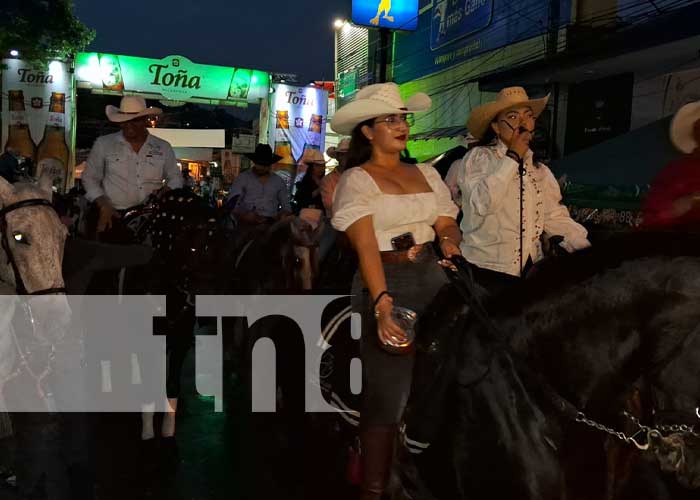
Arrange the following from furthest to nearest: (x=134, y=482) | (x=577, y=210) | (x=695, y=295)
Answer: (x=577, y=210) < (x=134, y=482) < (x=695, y=295)

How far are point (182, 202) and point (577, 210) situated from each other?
6.05 m

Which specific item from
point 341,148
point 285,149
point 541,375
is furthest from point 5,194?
point 285,149

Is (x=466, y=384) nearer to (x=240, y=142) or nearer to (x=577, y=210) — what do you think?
(x=577, y=210)

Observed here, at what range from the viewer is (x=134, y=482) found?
4.83m

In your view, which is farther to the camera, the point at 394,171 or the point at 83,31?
the point at 83,31

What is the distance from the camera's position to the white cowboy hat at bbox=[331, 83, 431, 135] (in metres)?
3.08

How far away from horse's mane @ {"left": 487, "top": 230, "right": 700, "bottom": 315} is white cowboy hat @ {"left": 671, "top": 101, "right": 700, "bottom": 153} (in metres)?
2.01

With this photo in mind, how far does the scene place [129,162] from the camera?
621 centimetres

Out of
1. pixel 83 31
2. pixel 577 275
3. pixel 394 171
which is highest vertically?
pixel 83 31

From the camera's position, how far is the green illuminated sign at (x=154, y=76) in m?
19.5

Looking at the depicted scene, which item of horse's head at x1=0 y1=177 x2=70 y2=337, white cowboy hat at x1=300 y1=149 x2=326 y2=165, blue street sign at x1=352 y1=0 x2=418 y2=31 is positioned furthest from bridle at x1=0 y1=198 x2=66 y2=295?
blue street sign at x1=352 y1=0 x2=418 y2=31

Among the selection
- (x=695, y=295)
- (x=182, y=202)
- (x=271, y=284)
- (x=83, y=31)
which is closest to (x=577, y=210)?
(x=271, y=284)

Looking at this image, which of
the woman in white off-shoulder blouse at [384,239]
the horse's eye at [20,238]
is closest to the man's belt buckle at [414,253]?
the woman in white off-shoulder blouse at [384,239]

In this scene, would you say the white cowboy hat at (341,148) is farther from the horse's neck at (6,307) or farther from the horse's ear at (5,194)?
the horse's neck at (6,307)
